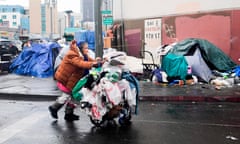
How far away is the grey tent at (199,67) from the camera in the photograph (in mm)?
12722

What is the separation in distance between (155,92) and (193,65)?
268 centimetres

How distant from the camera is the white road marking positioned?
255 inches

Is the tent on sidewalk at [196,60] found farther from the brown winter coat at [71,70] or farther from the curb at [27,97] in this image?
the brown winter coat at [71,70]

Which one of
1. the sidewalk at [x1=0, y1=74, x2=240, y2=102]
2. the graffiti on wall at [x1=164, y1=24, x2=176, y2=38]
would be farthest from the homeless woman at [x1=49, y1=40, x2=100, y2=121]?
the graffiti on wall at [x1=164, y1=24, x2=176, y2=38]

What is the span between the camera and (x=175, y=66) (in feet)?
40.9

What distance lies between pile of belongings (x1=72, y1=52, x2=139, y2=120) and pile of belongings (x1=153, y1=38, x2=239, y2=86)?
562 centimetres

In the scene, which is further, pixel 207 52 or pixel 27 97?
pixel 207 52

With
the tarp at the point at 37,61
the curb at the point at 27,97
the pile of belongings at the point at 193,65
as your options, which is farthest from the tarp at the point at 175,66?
the tarp at the point at 37,61

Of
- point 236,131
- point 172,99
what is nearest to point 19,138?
point 236,131

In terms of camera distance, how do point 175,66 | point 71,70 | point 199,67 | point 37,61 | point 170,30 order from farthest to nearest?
point 170,30 < point 37,61 < point 199,67 < point 175,66 < point 71,70

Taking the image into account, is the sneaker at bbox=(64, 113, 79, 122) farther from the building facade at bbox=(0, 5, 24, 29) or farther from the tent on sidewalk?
the building facade at bbox=(0, 5, 24, 29)

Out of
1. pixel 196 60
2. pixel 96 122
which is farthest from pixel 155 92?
pixel 96 122

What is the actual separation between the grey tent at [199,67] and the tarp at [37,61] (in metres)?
5.86

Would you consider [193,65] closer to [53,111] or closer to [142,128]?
[142,128]
